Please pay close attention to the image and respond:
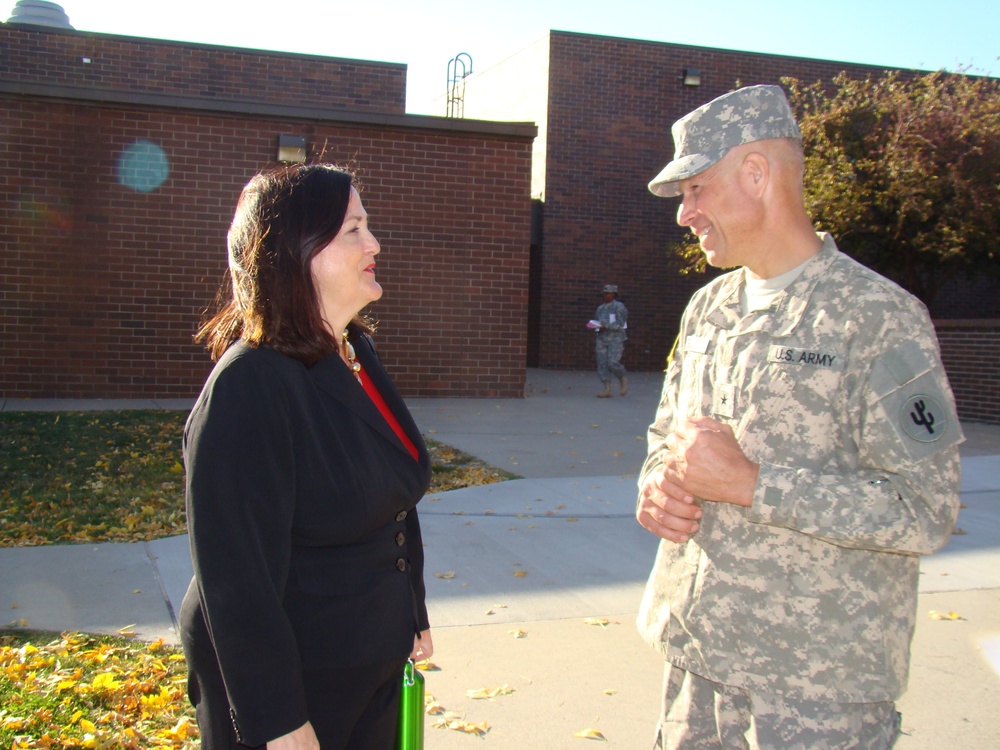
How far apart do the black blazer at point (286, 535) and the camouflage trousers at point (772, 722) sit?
699 millimetres

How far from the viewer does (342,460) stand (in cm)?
214

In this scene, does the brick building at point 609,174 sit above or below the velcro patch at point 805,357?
above

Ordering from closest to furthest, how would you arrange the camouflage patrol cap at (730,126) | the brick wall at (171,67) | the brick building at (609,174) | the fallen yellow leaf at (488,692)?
1. the camouflage patrol cap at (730,126)
2. the fallen yellow leaf at (488,692)
3. the brick wall at (171,67)
4. the brick building at (609,174)

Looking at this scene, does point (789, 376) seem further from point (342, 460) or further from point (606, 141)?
point (606, 141)

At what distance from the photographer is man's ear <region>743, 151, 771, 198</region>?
2.23 metres

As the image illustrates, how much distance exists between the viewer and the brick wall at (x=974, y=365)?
13.8 meters

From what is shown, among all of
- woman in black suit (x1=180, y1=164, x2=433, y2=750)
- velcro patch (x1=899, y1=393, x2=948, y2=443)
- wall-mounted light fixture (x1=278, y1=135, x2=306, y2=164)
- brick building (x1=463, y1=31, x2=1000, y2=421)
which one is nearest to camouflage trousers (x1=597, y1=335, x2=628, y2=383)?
wall-mounted light fixture (x1=278, y1=135, x2=306, y2=164)

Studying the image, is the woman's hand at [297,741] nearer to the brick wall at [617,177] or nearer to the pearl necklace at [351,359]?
the pearl necklace at [351,359]

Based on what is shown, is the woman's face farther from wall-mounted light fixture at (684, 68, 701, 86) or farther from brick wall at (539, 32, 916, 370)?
wall-mounted light fixture at (684, 68, 701, 86)

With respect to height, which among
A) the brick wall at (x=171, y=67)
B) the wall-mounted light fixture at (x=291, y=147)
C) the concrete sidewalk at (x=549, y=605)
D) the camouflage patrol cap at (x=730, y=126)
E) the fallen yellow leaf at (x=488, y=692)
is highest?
the brick wall at (x=171, y=67)

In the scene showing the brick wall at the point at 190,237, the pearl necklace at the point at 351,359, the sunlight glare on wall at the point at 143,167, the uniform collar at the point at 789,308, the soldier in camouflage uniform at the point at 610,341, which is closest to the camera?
the uniform collar at the point at 789,308

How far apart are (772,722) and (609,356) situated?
13.4m

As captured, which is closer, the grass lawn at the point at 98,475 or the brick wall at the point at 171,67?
the grass lawn at the point at 98,475

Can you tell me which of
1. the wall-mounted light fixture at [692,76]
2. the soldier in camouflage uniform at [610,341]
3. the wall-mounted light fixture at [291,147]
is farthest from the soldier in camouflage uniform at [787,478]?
the wall-mounted light fixture at [692,76]
